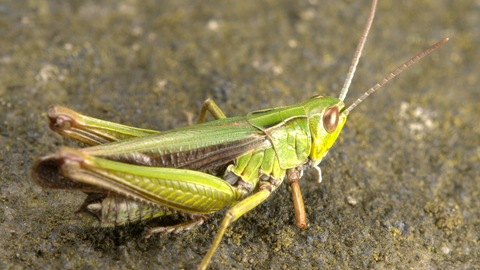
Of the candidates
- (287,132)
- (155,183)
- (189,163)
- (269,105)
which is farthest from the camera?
(269,105)

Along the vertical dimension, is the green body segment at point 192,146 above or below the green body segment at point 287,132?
below

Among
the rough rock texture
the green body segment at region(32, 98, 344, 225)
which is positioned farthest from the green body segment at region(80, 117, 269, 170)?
the rough rock texture

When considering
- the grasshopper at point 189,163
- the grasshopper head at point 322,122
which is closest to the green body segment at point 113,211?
the grasshopper at point 189,163

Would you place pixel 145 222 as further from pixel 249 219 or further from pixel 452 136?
pixel 452 136

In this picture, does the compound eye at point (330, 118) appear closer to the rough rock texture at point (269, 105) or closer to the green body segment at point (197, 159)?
the green body segment at point (197, 159)

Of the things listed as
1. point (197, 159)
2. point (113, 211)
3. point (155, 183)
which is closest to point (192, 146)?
point (197, 159)

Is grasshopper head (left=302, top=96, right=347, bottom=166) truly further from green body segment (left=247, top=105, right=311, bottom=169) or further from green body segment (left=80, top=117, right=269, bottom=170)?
green body segment (left=80, top=117, right=269, bottom=170)

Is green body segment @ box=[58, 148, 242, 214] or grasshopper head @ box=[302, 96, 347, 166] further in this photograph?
grasshopper head @ box=[302, 96, 347, 166]

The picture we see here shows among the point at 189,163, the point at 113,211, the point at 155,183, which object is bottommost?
the point at 113,211

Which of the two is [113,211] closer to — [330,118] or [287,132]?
[287,132]
